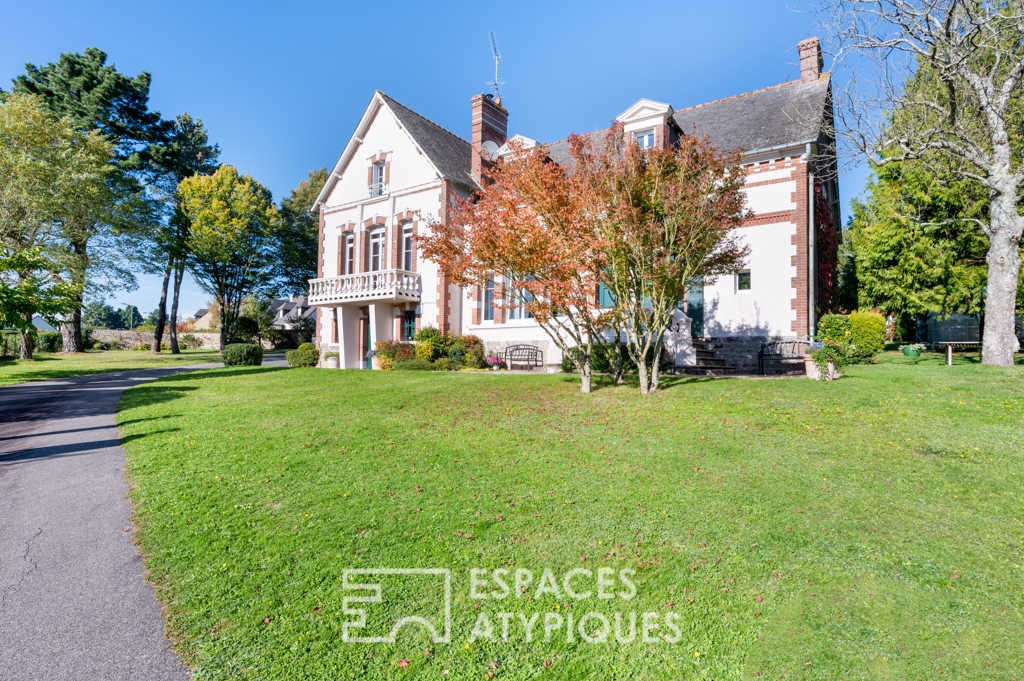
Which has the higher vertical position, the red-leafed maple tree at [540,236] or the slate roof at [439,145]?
the slate roof at [439,145]

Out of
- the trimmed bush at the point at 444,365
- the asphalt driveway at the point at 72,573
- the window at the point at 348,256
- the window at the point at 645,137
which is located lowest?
the asphalt driveway at the point at 72,573

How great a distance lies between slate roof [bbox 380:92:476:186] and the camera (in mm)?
19773

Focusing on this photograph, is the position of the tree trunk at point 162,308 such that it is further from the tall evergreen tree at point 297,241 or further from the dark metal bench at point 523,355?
the dark metal bench at point 523,355

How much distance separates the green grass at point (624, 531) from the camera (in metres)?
3.03

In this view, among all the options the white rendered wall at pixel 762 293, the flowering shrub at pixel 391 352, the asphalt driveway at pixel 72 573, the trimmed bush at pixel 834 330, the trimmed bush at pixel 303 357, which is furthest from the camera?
the trimmed bush at pixel 303 357

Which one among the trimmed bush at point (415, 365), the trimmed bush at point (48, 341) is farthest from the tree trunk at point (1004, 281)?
the trimmed bush at point (48, 341)

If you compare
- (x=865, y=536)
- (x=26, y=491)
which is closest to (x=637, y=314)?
(x=865, y=536)

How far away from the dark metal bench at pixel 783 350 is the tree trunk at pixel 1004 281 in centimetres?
392

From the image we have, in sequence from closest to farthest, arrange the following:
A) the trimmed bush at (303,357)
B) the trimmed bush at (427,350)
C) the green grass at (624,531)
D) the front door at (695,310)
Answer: the green grass at (624,531), the front door at (695,310), the trimmed bush at (427,350), the trimmed bush at (303,357)

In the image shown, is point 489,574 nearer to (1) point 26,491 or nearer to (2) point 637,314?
(1) point 26,491

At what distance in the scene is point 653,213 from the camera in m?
9.55

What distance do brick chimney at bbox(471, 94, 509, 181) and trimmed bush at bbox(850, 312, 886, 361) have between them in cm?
1450

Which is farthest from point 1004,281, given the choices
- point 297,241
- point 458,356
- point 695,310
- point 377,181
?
point 297,241

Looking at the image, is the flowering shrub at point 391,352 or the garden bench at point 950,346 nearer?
the garden bench at point 950,346
